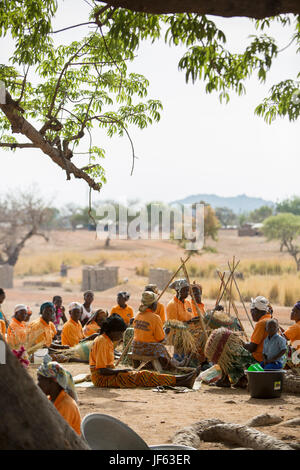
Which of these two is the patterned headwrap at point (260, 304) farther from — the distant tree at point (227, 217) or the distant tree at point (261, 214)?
the distant tree at point (227, 217)

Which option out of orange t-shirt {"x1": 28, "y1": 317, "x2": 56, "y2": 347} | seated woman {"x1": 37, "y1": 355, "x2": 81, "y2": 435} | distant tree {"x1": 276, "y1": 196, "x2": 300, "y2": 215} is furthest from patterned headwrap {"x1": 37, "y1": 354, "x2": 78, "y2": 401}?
distant tree {"x1": 276, "y1": 196, "x2": 300, "y2": 215}

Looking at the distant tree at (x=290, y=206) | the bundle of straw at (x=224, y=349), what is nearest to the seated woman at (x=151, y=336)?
Answer: the bundle of straw at (x=224, y=349)

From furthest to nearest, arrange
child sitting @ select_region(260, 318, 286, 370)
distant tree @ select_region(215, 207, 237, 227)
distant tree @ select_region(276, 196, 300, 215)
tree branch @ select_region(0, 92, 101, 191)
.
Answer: distant tree @ select_region(215, 207, 237, 227) < distant tree @ select_region(276, 196, 300, 215) < child sitting @ select_region(260, 318, 286, 370) < tree branch @ select_region(0, 92, 101, 191)

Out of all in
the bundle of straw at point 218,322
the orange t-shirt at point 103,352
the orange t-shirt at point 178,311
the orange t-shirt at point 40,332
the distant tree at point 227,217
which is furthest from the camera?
the distant tree at point 227,217

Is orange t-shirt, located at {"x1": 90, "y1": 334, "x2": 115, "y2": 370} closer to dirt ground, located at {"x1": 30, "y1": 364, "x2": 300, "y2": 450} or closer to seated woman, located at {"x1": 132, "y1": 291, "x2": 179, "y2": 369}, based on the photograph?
dirt ground, located at {"x1": 30, "y1": 364, "x2": 300, "y2": 450}

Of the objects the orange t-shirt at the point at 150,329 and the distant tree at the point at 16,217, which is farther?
the distant tree at the point at 16,217

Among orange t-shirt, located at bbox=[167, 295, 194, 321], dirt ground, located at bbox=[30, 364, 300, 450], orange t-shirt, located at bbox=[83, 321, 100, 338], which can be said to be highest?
orange t-shirt, located at bbox=[167, 295, 194, 321]

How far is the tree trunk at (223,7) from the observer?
145 inches

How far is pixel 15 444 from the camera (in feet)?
10.3

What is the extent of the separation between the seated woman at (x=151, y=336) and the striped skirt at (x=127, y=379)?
0.60m

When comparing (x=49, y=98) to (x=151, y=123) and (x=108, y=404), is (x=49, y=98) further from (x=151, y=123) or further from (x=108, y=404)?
(x=108, y=404)

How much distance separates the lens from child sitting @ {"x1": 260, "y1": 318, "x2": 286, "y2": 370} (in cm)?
792

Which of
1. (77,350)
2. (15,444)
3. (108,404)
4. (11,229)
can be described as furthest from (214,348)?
(11,229)

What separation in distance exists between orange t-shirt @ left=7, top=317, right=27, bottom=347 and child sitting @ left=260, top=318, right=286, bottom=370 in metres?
3.43
